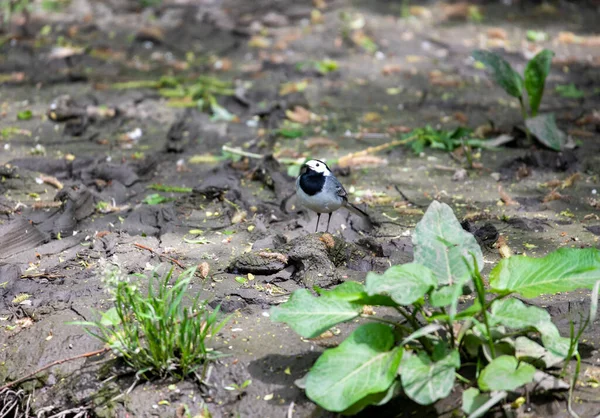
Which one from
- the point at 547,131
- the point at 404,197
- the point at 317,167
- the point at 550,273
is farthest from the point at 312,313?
the point at 547,131

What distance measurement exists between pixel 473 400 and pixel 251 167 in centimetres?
314

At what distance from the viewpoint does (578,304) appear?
344cm

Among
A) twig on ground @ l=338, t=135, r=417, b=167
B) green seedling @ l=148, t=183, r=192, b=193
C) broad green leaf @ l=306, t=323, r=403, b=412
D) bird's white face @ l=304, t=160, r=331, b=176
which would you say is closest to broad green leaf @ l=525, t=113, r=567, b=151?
twig on ground @ l=338, t=135, r=417, b=167

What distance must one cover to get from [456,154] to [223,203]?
1.97 m

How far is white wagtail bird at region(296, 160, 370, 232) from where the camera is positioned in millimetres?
4344

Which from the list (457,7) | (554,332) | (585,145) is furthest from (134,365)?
(457,7)

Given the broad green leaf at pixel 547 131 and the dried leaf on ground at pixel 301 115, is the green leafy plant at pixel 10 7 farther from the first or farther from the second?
the broad green leaf at pixel 547 131

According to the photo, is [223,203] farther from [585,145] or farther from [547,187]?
[585,145]

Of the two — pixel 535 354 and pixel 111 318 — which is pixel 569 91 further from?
pixel 111 318

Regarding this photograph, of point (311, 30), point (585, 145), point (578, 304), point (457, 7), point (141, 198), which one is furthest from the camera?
point (457, 7)

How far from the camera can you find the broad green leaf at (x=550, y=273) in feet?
9.69

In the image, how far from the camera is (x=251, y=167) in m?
5.53

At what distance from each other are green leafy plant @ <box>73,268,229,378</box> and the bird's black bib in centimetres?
138

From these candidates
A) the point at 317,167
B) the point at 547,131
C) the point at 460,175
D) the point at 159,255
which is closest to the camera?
the point at 159,255
